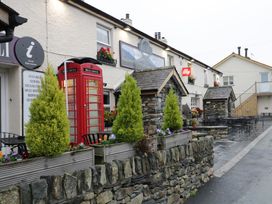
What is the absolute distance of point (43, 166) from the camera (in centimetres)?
433

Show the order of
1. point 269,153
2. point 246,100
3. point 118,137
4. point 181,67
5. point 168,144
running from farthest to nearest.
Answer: point 246,100 → point 181,67 → point 269,153 → point 168,144 → point 118,137

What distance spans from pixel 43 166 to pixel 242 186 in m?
6.66

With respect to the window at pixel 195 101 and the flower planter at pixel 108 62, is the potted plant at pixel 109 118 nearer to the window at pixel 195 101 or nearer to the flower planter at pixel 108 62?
the flower planter at pixel 108 62

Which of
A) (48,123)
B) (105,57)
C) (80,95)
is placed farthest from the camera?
(105,57)

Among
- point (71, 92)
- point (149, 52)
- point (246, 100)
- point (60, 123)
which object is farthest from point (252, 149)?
point (246, 100)

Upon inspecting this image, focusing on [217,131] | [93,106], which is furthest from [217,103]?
[93,106]

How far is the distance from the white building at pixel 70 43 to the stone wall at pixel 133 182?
376 cm

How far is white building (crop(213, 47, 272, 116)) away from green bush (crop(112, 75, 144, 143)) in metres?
32.5

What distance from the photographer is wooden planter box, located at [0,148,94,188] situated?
3.85 m

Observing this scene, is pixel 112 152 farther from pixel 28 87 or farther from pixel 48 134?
pixel 28 87

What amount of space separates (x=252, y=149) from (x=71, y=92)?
1004cm

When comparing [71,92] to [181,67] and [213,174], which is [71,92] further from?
[181,67]

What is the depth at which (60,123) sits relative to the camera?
4.59 metres

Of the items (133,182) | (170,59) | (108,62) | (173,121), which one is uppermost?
(170,59)
